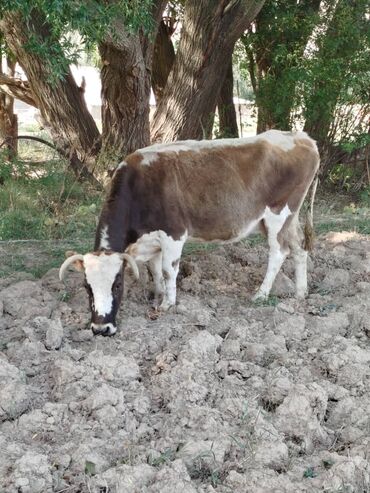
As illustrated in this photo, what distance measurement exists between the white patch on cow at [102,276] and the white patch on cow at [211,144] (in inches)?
46.7

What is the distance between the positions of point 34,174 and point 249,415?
751cm

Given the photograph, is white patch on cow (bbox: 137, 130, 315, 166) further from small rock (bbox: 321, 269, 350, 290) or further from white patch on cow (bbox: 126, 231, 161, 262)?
small rock (bbox: 321, 269, 350, 290)

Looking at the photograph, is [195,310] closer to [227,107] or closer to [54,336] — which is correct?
[54,336]

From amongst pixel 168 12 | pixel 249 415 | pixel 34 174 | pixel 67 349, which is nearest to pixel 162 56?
pixel 168 12

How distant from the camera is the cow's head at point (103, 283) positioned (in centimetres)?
601

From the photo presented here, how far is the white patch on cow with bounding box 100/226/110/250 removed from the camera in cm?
656

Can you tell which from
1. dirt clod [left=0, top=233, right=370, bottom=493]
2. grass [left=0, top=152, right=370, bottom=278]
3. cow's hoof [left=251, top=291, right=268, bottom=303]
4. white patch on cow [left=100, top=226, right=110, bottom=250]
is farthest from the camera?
grass [left=0, top=152, right=370, bottom=278]

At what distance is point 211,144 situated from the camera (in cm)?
727

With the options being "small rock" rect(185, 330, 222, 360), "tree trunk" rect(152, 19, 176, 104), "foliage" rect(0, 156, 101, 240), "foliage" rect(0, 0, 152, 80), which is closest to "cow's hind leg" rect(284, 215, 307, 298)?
"small rock" rect(185, 330, 222, 360)

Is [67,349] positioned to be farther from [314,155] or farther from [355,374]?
[314,155]

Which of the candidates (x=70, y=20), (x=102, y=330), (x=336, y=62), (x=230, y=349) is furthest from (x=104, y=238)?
(x=336, y=62)

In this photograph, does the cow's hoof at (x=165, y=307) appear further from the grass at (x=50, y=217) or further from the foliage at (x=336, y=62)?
the foliage at (x=336, y=62)

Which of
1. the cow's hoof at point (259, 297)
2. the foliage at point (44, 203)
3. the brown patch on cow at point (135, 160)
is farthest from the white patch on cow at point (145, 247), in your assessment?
the foliage at point (44, 203)

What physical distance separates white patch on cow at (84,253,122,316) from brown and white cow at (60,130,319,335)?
0.01 m
